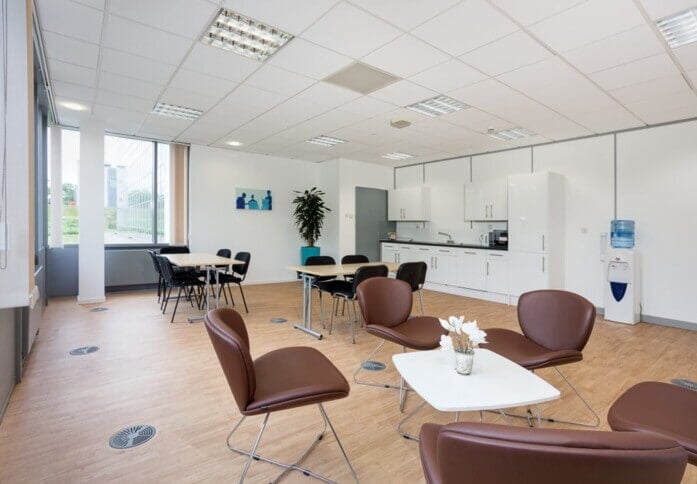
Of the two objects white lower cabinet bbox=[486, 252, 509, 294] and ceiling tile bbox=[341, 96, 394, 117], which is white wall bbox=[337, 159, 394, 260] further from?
ceiling tile bbox=[341, 96, 394, 117]

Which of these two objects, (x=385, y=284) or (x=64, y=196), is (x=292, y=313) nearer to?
(x=385, y=284)

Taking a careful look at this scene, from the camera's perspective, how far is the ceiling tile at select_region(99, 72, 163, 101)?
4090 millimetres

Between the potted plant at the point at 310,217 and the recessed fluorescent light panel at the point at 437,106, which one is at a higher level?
the recessed fluorescent light panel at the point at 437,106

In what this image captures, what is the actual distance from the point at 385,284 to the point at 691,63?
141 inches

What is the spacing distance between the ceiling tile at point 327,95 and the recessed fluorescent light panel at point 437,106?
90 cm

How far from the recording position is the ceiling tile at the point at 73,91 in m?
4.33

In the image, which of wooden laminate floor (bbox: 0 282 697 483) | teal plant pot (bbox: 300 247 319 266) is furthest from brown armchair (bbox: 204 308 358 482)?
teal plant pot (bbox: 300 247 319 266)

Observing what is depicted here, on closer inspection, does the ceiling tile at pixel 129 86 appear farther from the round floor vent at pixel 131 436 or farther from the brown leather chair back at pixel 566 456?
the brown leather chair back at pixel 566 456

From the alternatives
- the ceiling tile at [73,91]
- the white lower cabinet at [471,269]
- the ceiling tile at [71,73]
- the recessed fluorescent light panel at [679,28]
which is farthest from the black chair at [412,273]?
the ceiling tile at [73,91]

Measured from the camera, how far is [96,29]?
3104mm

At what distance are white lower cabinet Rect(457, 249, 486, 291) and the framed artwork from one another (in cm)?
437

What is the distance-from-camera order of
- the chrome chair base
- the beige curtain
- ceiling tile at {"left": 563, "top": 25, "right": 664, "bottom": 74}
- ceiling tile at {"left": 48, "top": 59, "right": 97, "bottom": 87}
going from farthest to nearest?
the beige curtain
ceiling tile at {"left": 48, "top": 59, "right": 97, "bottom": 87}
ceiling tile at {"left": 563, "top": 25, "right": 664, "bottom": 74}
the chrome chair base

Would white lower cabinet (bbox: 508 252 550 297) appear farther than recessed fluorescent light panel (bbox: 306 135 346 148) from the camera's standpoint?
No

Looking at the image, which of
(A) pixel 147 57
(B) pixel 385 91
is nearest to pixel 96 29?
(A) pixel 147 57
